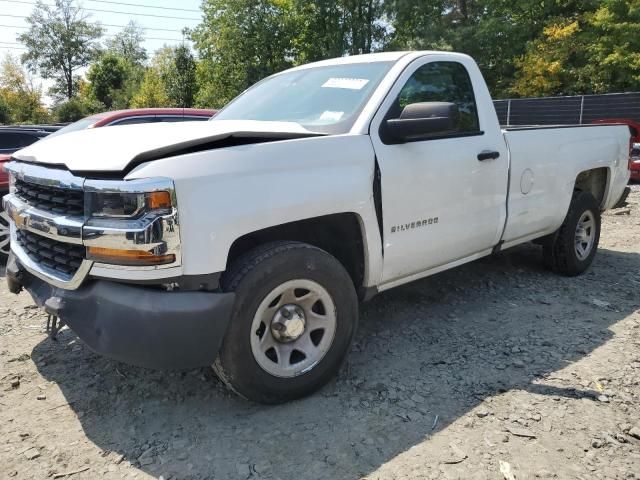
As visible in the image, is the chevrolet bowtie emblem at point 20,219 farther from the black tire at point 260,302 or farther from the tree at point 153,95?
the tree at point 153,95

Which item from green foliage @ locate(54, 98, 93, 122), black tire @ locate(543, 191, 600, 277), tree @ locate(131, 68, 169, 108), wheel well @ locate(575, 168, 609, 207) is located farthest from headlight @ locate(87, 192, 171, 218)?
green foliage @ locate(54, 98, 93, 122)

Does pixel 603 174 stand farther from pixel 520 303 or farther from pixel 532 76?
pixel 532 76

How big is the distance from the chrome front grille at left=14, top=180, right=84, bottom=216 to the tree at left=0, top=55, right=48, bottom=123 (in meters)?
40.2

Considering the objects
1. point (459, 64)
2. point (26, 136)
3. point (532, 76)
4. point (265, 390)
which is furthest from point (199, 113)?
point (532, 76)

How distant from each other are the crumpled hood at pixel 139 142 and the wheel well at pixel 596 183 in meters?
3.51

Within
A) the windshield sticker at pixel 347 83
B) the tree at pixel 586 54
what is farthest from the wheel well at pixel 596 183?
the tree at pixel 586 54

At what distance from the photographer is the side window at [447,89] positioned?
363cm

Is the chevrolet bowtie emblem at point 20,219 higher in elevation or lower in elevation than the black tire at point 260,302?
higher

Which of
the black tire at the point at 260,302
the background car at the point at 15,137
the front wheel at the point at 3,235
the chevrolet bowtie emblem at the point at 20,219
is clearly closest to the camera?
the black tire at the point at 260,302

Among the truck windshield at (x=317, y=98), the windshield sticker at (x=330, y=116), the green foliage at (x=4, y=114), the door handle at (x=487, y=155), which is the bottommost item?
the door handle at (x=487, y=155)

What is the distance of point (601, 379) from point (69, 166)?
3.10m

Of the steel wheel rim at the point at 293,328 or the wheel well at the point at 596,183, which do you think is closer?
the steel wheel rim at the point at 293,328

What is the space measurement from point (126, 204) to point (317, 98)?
164 cm

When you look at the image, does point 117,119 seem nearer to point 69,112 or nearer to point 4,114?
point 4,114
